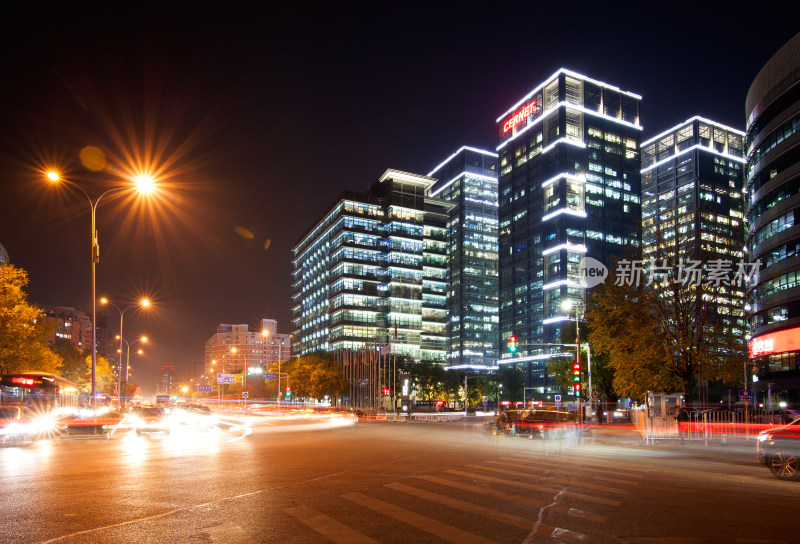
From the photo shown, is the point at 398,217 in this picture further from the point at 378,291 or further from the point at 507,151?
the point at 507,151

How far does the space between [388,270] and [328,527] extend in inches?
5018

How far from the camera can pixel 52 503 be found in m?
10.7

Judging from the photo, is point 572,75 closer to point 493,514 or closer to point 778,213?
point 778,213

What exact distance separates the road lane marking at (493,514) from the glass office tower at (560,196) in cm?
13310

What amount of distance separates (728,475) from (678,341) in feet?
69.4

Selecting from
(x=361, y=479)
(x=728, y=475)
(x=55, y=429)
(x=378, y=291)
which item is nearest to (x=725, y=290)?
(x=728, y=475)

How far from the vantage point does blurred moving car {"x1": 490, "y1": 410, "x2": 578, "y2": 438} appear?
2994 centimetres

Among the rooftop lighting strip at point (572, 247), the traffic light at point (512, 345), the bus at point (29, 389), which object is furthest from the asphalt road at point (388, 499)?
the rooftop lighting strip at point (572, 247)

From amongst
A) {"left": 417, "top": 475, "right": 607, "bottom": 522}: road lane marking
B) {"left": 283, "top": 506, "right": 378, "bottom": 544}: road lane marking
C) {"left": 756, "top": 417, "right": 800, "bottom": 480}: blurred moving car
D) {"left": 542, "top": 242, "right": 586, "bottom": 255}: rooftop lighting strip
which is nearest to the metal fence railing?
{"left": 756, "top": 417, "right": 800, "bottom": 480}: blurred moving car

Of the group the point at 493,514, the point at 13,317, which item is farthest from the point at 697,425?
the point at 13,317

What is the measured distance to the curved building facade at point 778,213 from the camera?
6731cm

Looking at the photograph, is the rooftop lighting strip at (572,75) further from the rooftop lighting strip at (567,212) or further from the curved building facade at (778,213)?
the curved building facade at (778,213)

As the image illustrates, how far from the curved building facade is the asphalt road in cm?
5559

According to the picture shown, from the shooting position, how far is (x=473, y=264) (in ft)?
586
